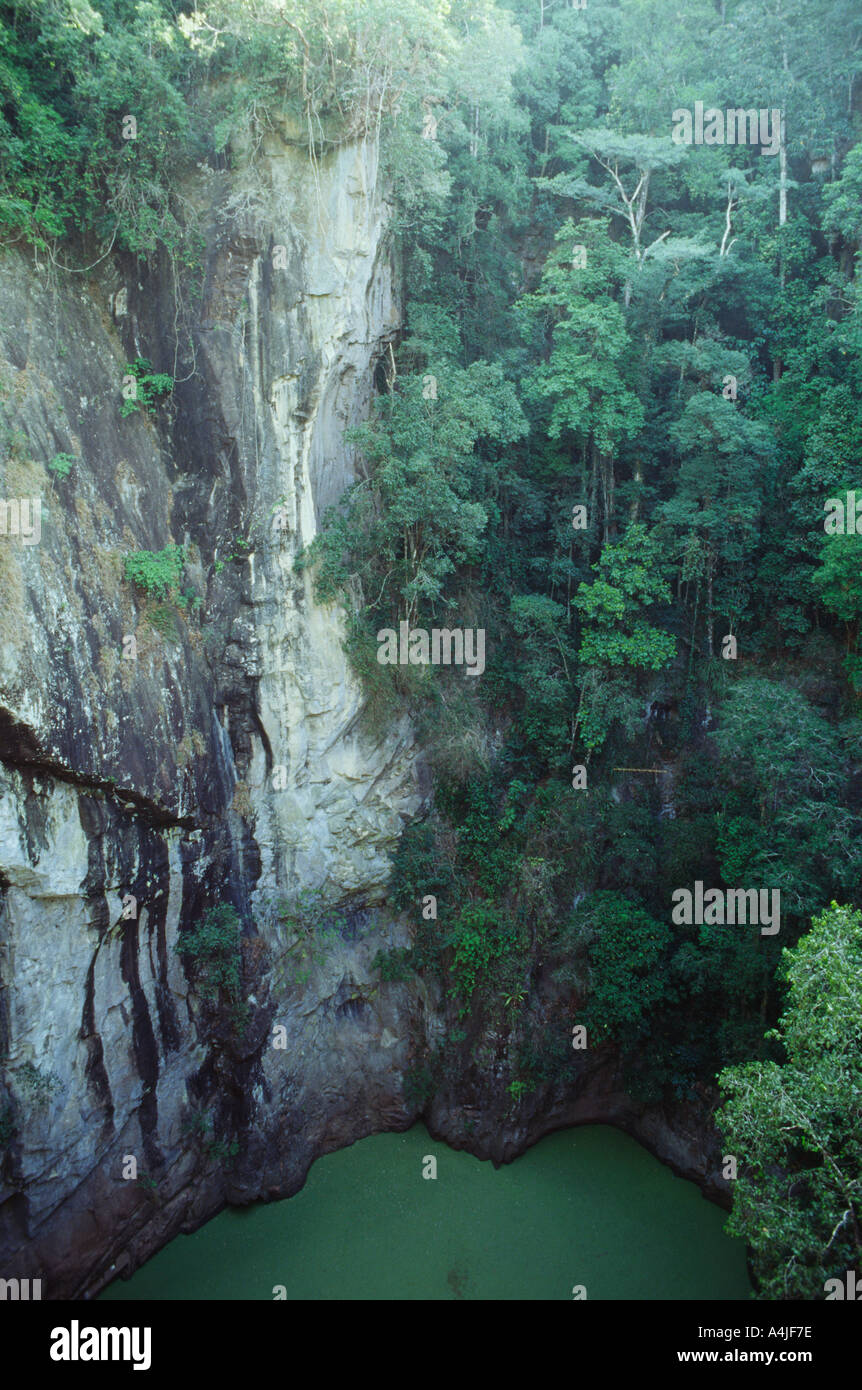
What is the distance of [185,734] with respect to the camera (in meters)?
10.1

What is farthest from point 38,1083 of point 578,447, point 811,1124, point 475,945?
point 578,447

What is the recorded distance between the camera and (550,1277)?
10.1 m

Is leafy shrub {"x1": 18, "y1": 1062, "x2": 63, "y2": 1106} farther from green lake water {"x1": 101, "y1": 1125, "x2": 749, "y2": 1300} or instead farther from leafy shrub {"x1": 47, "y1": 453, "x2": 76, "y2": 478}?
leafy shrub {"x1": 47, "y1": 453, "x2": 76, "y2": 478}

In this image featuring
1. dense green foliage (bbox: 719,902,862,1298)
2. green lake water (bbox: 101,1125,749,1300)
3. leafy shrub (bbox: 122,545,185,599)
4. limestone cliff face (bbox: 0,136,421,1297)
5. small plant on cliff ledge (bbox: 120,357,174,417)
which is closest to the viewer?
dense green foliage (bbox: 719,902,862,1298)

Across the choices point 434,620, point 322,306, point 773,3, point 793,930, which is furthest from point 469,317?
point 793,930

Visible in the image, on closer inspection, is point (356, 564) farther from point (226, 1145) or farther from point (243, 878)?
point (226, 1145)

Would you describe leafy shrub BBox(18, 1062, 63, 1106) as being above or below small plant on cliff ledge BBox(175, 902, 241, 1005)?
below

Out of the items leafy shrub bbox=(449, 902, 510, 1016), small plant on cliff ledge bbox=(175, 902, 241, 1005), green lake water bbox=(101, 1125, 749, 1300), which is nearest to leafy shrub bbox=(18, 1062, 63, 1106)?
small plant on cliff ledge bbox=(175, 902, 241, 1005)

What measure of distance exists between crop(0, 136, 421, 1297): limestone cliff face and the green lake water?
0.52m

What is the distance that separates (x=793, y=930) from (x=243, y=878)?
275 inches

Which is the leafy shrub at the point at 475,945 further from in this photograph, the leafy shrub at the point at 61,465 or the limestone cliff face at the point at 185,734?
the leafy shrub at the point at 61,465

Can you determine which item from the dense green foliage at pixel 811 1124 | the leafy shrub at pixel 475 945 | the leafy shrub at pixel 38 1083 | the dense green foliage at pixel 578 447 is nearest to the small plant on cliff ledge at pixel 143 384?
the dense green foliage at pixel 578 447

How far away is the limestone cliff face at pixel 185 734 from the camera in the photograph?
864 centimetres

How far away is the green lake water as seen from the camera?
32.9ft
